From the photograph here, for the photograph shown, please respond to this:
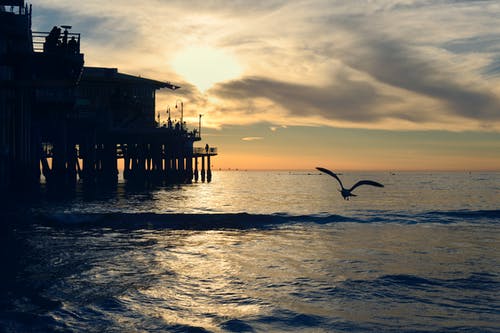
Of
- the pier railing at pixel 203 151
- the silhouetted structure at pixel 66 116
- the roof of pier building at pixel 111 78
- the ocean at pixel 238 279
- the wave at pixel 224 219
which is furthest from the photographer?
the pier railing at pixel 203 151

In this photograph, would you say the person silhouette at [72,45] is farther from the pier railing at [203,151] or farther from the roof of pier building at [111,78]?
the pier railing at [203,151]

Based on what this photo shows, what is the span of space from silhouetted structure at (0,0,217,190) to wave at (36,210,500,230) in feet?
29.7

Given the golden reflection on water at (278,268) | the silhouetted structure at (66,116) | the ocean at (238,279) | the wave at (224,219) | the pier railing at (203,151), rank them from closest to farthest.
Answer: the ocean at (238,279)
the golden reflection on water at (278,268)
the wave at (224,219)
the silhouetted structure at (66,116)
the pier railing at (203,151)

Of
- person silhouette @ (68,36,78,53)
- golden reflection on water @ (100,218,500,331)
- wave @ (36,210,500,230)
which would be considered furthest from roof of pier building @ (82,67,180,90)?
golden reflection on water @ (100,218,500,331)

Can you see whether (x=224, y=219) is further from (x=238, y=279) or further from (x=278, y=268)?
(x=238, y=279)

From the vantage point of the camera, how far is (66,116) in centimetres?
5766

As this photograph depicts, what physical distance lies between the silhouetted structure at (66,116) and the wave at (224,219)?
9040 millimetres

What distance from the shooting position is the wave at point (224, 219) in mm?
31641

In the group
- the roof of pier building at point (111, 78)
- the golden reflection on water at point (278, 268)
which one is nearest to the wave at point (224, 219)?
the golden reflection on water at point (278, 268)

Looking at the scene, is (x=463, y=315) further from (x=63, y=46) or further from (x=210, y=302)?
(x=63, y=46)

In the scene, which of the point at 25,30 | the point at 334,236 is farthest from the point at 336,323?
the point at 25,30

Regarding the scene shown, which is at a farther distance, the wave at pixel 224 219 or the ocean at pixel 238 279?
the wave at pixel 224 219

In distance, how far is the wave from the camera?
3164 cm

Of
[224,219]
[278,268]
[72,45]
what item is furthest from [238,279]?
[72,45]
